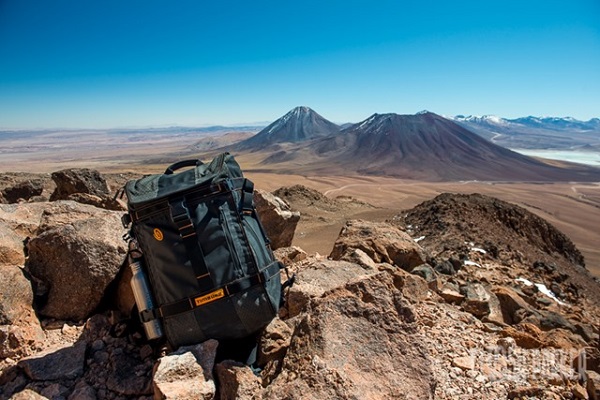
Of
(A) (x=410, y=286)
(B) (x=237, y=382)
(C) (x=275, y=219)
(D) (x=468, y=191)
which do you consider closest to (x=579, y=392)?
(A) (x=410, y=286)

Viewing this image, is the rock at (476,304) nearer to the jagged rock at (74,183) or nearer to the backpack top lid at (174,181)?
the backpack top lid at (174,181)

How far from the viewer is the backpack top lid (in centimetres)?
173

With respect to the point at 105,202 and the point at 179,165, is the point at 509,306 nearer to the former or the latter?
the point at 179,165

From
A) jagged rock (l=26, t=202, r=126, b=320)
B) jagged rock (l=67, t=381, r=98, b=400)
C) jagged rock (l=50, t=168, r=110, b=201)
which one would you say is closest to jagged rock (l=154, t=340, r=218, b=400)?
jagged rock (l=67, t=381, r=98, b=400)

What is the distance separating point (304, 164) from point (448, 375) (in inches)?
2449

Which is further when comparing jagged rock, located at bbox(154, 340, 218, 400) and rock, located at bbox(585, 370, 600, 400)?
rock, located at bbox(585, 370, 600, 400)

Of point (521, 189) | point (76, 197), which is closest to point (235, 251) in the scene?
point (76, 197)

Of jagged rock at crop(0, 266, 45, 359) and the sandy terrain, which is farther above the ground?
jagged rock at crop(0, 266, 45, 359)

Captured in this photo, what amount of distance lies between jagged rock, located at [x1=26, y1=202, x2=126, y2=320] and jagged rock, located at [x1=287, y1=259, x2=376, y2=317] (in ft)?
3.56

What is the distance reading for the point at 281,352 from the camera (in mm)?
1776

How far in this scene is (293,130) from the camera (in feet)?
348

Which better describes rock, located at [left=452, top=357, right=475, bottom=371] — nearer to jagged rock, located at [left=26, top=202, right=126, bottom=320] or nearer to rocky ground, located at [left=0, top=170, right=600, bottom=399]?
rocky ground, located at [left=0, top=170, right=600, bottom=399]

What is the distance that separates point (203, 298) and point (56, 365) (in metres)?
0.86

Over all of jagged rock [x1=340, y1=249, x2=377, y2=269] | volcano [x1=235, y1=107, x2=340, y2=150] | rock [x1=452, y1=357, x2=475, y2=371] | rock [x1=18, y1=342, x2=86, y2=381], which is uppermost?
volcano [x1=235, y1=107, x2=340, y2=150]
